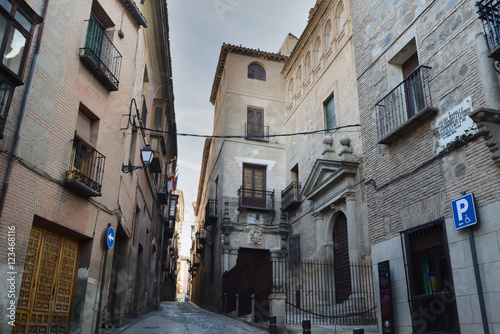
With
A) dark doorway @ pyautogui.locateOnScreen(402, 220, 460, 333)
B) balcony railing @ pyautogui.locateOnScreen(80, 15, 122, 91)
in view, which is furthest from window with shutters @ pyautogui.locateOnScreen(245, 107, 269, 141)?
dark doorway @ pyautogui.locateOnScreen(402, 220, 460, 333)

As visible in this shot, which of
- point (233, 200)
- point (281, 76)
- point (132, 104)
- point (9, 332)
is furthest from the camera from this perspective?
point (281, 76)

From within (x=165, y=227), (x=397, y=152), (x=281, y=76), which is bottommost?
(x=397, y=152)

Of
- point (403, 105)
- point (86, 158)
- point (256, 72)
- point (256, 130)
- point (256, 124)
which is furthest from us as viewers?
point (256, 72)

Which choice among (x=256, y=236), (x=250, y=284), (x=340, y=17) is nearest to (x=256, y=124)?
(x=256, y=236)

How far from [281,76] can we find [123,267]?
1438cm

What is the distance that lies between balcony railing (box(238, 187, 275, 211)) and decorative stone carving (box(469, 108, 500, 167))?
14.4 metres

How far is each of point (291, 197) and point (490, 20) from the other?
1328 cm

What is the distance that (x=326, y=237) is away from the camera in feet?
48.2

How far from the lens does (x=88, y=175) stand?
9188 millimetres

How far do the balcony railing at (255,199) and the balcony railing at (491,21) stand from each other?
47.5ft

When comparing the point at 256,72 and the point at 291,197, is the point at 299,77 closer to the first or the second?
the point at 256,72

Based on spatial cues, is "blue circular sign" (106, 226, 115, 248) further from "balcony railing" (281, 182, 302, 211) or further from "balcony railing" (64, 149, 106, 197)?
"balcony railing" (281, 182, 302, 211)

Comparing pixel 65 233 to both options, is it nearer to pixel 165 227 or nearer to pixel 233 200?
pixel 233 200

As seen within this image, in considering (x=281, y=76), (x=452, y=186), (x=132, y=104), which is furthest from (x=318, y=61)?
(x=452, y=186)
